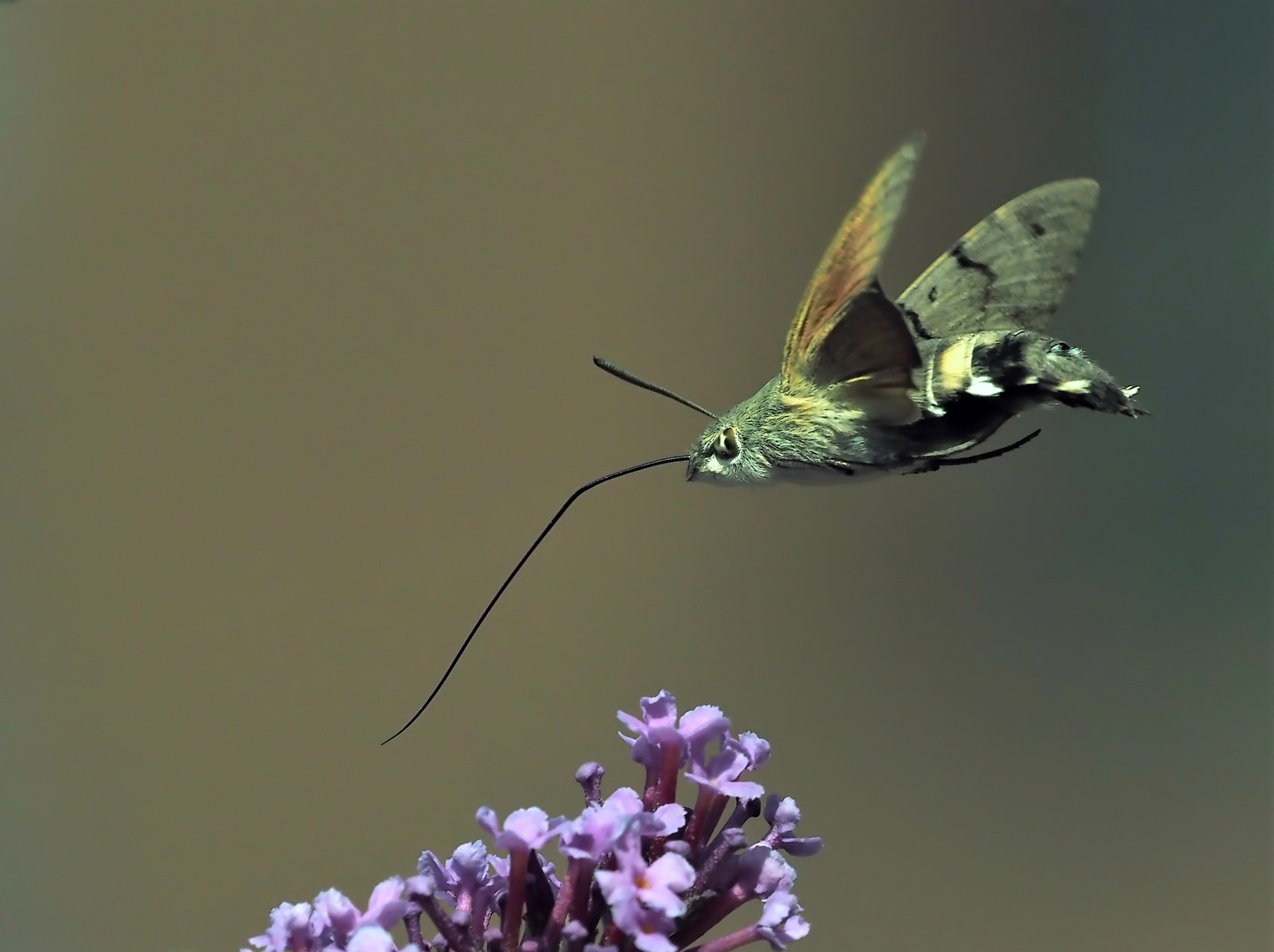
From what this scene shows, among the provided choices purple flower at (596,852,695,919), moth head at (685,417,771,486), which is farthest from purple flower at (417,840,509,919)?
moth head at (685,417,771,486)

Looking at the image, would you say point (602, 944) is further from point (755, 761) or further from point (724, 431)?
point (724, 431)

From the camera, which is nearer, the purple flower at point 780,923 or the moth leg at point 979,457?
the purple flower at point 780,923

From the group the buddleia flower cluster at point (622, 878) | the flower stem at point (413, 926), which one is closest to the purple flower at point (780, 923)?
the buddleia flower cluster at point (622, 878)

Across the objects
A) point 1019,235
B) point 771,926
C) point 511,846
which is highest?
point 1019,235

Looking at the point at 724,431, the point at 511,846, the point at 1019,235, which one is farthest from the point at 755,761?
the point at 1019,235

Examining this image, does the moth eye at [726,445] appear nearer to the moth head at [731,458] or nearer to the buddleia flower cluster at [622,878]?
the moth head at [731,458]

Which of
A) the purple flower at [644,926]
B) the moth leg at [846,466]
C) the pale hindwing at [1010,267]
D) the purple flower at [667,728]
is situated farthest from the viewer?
the pale hindwing at [1010,267]
